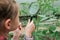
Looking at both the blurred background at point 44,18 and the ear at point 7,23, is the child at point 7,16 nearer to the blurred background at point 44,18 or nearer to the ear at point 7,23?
the ear at point 7,23

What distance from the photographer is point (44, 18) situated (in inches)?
92.4

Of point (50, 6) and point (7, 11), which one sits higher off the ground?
point (7, 11)

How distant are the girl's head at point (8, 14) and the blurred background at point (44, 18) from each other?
71 cm

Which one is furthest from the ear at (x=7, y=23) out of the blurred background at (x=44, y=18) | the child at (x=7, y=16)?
the blurred background at (x=44, y=18)

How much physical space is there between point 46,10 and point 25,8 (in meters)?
0.27

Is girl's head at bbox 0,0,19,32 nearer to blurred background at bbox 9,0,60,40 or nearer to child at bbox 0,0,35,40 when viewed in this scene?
child at bbox 0,0,35,40

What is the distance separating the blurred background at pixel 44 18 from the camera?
2230mm

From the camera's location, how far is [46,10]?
2.38 meters

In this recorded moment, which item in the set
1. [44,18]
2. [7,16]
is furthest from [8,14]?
[44,18]

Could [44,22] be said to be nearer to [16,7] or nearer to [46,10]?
[46,10]

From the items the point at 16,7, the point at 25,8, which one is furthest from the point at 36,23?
the point at 16,7

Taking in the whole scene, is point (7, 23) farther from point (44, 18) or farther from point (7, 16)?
point (44, 18)

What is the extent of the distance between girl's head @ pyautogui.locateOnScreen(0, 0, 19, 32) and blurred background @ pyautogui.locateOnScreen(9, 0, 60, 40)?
71 centimetres

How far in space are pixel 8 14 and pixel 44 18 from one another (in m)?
0.91
